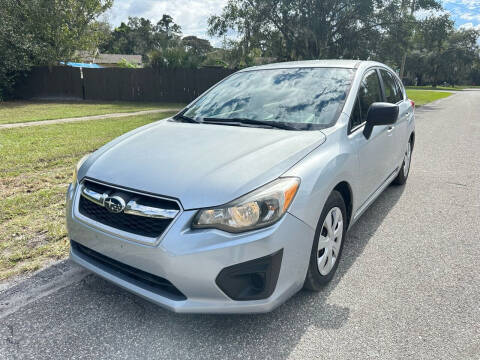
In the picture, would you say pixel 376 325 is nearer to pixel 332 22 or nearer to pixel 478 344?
pixel 478 344

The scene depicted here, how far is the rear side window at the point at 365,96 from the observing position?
310 cm

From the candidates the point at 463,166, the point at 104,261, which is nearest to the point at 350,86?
the point at 104,261

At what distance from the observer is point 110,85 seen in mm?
21188

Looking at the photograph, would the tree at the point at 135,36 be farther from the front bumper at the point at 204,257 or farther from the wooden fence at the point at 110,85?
the front bumper at the point at 204,257

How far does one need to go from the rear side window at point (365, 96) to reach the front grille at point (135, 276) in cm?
188

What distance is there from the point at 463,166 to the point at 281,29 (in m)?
17.0

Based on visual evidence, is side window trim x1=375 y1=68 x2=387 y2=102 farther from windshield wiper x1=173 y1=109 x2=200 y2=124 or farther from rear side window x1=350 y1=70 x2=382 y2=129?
windshield wiper x1=173 y1=109 x2=200 y2=124

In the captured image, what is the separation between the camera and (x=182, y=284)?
2004 millimetres

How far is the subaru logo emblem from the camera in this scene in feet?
7.04

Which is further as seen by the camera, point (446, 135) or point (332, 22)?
point (332, 22)

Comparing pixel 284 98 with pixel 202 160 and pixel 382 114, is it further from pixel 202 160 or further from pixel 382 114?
pixel 202 160

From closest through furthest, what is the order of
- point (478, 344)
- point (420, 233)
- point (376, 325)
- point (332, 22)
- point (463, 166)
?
1. point (478, 344)
2. point (376, 325)
3. point (420, 233)
4. point (463, 166)
5. point (332, 22)

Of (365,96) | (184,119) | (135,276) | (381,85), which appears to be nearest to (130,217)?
(135,276)

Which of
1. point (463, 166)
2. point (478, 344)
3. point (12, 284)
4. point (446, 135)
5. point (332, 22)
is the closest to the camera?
point (478, 344)
